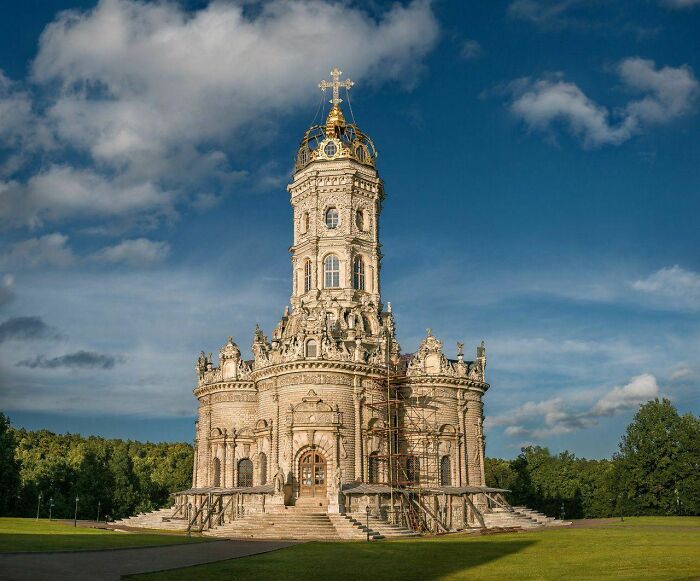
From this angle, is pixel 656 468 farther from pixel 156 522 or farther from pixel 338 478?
pixel 156 522

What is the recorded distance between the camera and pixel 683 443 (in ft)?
240

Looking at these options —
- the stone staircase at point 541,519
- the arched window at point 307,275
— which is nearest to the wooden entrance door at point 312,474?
the stone staircase at point 541,519

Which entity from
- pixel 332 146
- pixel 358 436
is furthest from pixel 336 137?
pixel 358 436

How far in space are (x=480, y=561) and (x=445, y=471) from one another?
34667mm

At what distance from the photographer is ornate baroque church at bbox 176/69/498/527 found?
60281 mm

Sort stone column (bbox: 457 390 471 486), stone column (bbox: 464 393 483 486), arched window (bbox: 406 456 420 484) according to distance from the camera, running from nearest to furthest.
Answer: arched window (bbox: 406 456 420 484) → stone column (bbox: 457 390 471 486) → stone column (bbox: 464 393 483 486)

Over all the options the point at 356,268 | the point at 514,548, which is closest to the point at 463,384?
the point at 356,268

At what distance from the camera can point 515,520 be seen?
59.4 meters

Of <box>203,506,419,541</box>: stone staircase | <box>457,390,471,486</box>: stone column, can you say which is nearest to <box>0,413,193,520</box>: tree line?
<box>203,506,419,541</box>: stone staircase

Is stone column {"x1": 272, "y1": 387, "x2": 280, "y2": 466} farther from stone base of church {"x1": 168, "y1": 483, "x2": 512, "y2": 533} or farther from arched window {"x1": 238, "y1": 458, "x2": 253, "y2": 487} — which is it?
arched window {"x1": 238, "y1": 458, "x2": 253, "y2": 487}

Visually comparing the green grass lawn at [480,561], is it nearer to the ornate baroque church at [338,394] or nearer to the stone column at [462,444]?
the ornate baroque church at [338,394]

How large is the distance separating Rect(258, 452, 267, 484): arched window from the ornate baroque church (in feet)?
0.36

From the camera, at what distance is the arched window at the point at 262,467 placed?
64.9 metres

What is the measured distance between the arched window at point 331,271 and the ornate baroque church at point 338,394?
11 cm
